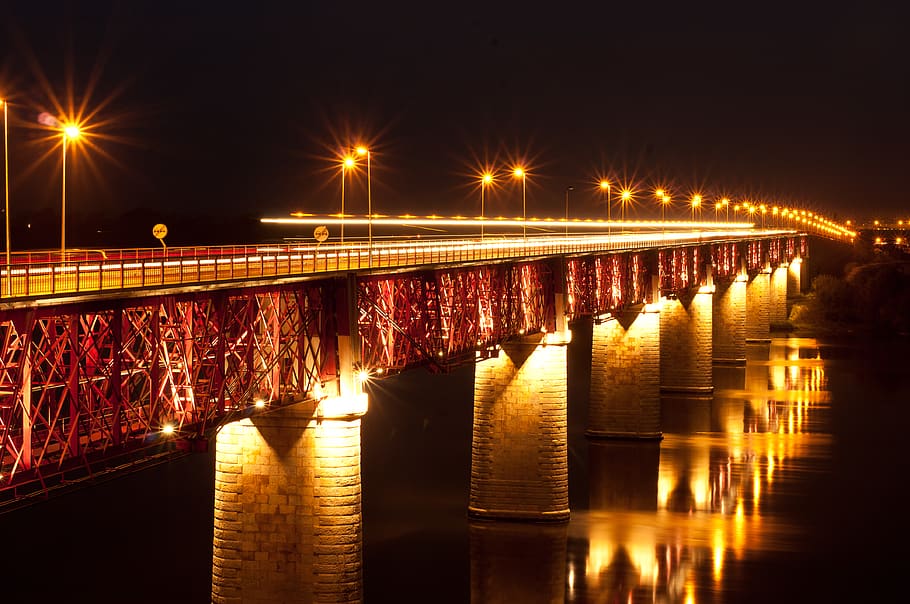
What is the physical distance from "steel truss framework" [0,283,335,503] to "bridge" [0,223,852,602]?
0.06 m

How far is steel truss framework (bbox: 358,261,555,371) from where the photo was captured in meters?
38.2

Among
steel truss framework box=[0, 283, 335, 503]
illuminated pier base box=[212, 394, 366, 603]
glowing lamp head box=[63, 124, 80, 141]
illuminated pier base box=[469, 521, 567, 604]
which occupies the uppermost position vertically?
glowing lamp head box=[63, 124, 80, 141]

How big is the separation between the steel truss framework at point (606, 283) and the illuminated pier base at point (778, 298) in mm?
86489

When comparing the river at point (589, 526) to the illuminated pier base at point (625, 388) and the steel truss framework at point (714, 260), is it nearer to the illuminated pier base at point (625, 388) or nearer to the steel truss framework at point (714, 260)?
the illuminated pier base at point (625, 388)

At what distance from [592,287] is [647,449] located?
39.8 ft

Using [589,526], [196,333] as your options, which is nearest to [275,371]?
[196,333]

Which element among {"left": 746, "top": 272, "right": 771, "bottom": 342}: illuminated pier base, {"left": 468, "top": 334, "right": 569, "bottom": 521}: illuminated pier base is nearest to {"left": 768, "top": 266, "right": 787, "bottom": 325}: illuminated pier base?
{"left": 746, "top": 272, "right": 771, "bottom": 342}: illuminated pier base

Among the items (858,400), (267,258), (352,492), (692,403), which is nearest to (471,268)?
(267,258)

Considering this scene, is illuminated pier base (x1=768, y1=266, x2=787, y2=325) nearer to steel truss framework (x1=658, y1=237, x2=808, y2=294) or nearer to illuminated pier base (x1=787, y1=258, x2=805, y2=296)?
steel truss framework (x1=658, y1=237, x2=808, y2=294)

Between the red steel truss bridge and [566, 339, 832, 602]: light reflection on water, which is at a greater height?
the red steel truss bridge

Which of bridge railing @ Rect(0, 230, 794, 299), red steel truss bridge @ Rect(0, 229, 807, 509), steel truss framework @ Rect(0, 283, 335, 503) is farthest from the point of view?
bridge railing @ Rect(0, 230, 794, 299)

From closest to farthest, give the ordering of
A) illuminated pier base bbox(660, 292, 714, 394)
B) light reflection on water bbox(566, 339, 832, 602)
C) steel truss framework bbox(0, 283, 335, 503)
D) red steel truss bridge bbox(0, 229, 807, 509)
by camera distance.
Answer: steel truss framework bbox(0, 283, 335, 503)
red steel truss bridge bbox(0, 229, 807, 509)
light reflection on water bbox(566, 339, 832, 602)
illuminated pier base bbox(660, 292, 714, 394)

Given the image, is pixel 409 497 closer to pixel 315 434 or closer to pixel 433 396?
pixel 315 434

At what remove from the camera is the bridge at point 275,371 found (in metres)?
25.0
